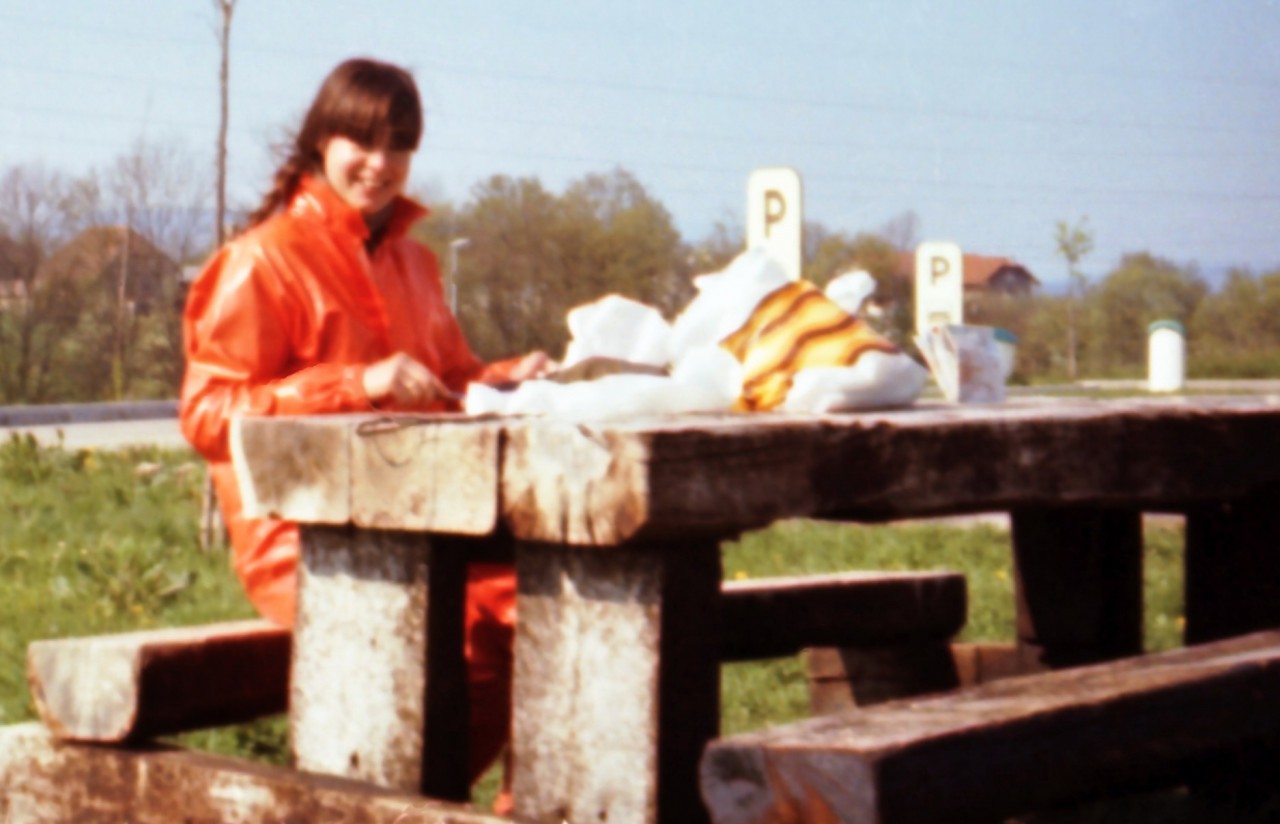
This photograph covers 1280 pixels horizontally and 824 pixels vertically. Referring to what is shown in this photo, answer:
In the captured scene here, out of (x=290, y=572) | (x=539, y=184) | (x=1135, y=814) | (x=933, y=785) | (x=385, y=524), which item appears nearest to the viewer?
(x=933, y=785)

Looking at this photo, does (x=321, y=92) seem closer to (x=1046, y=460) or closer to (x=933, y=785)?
(x=1046, y=460)

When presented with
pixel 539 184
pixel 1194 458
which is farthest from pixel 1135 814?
pixel 539 184

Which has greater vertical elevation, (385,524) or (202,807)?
(385,524)

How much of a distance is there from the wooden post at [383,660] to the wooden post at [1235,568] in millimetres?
1426

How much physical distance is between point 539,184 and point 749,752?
37.5 metres

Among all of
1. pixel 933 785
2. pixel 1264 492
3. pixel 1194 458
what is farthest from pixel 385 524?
pixel 1264 492

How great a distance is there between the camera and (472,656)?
2.69 meters

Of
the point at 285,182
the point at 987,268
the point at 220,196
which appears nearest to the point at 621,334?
the point at 285,182

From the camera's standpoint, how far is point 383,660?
211 cm

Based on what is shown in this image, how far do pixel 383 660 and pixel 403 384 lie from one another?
48 centimetres

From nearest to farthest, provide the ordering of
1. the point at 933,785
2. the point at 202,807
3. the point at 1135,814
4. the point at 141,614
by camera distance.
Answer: the point at 933,785
the point at 202,807
the point at 1135,814
the point at 141,614

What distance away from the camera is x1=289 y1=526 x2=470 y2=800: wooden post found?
6.84 feet

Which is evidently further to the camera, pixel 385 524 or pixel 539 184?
pixel 539 184

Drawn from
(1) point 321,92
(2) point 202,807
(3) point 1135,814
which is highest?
(1) point 321,92
